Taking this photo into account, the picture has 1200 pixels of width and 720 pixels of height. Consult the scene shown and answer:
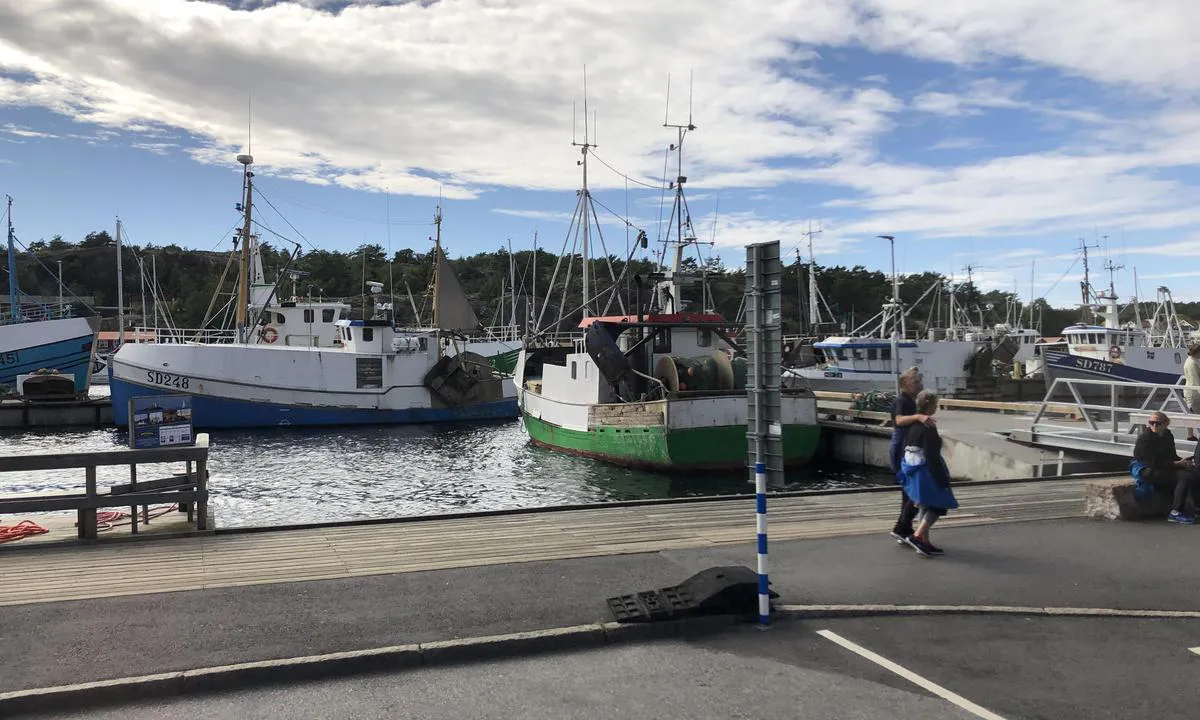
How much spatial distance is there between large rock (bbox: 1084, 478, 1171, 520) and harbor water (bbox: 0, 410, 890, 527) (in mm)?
8134

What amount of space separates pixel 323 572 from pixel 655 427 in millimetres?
12936

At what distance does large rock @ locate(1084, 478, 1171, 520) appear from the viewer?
9172mm

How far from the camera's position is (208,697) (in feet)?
14.4

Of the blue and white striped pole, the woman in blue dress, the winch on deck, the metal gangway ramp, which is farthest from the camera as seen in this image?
the winch on deck

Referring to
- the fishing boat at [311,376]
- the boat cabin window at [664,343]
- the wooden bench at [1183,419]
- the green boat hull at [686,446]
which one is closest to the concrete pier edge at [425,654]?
the wooden bench at [1183,419]

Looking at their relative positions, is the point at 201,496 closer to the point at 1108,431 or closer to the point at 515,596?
the point at 515,596

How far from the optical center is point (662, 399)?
1970 centimetres

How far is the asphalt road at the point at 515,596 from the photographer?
16.1ft

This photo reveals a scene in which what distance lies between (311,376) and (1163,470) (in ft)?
105

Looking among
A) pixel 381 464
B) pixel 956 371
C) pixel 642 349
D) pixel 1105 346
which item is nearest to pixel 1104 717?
pixel 642 349

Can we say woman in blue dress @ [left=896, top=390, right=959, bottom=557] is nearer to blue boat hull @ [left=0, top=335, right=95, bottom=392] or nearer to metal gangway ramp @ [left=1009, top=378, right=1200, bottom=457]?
metal gangway ramp @ [left=1009, top=378, right=1200, bottom=457]

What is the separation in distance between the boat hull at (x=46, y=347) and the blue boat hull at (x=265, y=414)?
39.5ft

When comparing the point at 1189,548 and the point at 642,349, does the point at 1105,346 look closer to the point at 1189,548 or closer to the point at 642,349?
the point at 642,349

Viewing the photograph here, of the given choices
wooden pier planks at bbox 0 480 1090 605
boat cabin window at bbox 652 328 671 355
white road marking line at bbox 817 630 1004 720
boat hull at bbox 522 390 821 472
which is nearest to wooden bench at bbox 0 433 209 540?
wooden pier planks at bbox 0 480 1090 605
